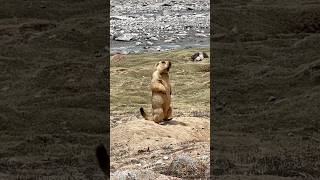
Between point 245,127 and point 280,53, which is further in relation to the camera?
point 280,53

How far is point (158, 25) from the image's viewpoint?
57.4m

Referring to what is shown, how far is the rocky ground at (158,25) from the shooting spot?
1939 inches

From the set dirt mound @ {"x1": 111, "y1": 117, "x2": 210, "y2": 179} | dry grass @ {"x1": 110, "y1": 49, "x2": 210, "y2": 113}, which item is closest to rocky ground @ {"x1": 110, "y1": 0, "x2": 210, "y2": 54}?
dry grass @ {"x1": 110, "y1": 49, "x2": 210, "y2": 113}

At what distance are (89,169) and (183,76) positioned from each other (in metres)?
20.1

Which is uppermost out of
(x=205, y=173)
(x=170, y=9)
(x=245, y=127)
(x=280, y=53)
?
(x=205, y=173)

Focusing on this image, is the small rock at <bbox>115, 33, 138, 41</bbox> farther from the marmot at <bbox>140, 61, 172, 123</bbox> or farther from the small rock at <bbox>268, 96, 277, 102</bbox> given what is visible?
the marmot at <bbox>140, 61, 172, 123</bbox>

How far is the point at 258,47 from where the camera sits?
3997cm

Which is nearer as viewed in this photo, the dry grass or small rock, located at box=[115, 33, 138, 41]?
the dry grass

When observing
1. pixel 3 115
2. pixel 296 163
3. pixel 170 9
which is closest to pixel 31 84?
pixel 3 115

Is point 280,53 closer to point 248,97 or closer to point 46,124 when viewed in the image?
point 248,97

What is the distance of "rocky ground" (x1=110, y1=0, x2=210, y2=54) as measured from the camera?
49.2m

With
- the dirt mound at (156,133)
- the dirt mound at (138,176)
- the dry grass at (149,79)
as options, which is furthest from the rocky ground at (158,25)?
the dirt mound at (138,176)

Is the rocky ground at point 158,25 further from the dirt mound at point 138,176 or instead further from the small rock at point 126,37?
the dirt mound at point 138,176

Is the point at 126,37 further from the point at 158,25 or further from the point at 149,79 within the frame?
the point at 149,79
